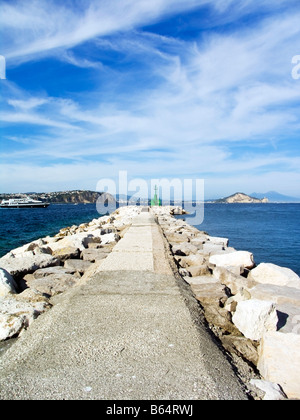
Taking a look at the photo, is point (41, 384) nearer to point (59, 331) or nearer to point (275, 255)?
point (59, 331)

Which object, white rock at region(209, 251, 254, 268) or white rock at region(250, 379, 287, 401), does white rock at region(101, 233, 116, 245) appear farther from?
white rock at region(250, 379, 287, 401)

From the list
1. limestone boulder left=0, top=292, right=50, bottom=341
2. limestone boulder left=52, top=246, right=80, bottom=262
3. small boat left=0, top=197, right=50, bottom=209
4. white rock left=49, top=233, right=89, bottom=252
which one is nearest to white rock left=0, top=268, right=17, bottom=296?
limestone boulder left=0, top=292, right=50, bottom=341

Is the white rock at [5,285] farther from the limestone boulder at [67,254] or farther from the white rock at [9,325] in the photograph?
the limestone boulder at [67,254]

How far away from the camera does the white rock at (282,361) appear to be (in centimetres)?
216

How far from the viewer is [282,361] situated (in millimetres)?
2359

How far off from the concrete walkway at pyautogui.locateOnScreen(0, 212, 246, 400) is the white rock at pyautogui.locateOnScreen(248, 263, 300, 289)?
89.4 inches

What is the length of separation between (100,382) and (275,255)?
36.9 feet

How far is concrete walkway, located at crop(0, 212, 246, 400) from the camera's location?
183 cm

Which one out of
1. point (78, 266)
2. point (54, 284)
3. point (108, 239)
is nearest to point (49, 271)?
point (78, 266)

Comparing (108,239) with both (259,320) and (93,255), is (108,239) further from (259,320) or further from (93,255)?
(259,320)

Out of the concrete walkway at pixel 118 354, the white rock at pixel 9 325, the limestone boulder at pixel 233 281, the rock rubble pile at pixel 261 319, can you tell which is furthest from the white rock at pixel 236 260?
the white rock at pixel 9 325

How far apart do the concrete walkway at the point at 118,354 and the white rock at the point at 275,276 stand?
2270mm

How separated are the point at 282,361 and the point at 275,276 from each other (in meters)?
2.90
